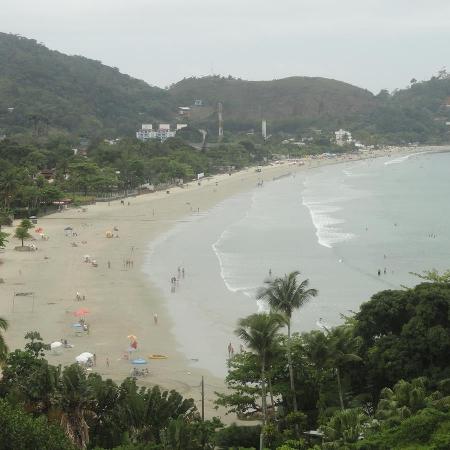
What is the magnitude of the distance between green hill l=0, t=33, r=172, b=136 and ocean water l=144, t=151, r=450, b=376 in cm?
7690

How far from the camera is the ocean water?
28.9 meters

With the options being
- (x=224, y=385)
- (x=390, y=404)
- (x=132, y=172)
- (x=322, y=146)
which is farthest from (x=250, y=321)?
(x=322, y=146)

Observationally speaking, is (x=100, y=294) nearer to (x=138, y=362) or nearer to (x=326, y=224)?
(x=138, y=362)

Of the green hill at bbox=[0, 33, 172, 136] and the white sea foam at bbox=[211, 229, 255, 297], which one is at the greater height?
the green hill at bbox=[0, 33, 172, 136]

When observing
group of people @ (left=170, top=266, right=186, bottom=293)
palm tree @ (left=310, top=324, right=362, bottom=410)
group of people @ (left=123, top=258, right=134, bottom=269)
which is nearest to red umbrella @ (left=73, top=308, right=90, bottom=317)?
group of people @ (left=170, top=266, right=186, bottom=293)

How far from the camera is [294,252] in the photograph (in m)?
41.5

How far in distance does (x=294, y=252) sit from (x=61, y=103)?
13265 cm

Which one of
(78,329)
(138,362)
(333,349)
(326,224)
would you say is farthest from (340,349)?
(326,224)

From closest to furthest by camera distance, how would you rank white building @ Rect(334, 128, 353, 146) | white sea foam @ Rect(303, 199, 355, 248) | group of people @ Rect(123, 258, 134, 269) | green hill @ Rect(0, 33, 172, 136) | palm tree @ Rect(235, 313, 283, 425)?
palm tree @ Rect(235, 313, 283, 425) → group of people @ Rect(123, 258, 134, 269) → white sea foam @ Rect(303, 199, 355, 248) → green hill @ Rect(0, 33, 172, 136) → white building @ Rect(334, 128, 353, 146)

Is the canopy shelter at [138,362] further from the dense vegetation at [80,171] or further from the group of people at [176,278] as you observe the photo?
the dense vegetation at [80,171]

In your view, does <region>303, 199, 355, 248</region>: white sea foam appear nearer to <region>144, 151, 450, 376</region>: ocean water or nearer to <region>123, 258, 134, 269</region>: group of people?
<region>144, 151, 450, 376</region>: ocean water

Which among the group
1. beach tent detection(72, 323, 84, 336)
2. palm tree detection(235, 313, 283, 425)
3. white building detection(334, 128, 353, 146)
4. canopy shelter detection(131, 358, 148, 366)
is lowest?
canopy shelter detection(131, 358, 148, 366)

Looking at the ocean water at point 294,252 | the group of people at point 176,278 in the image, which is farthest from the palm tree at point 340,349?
the group of people at point 176,278

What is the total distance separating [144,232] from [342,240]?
42.6 feet
